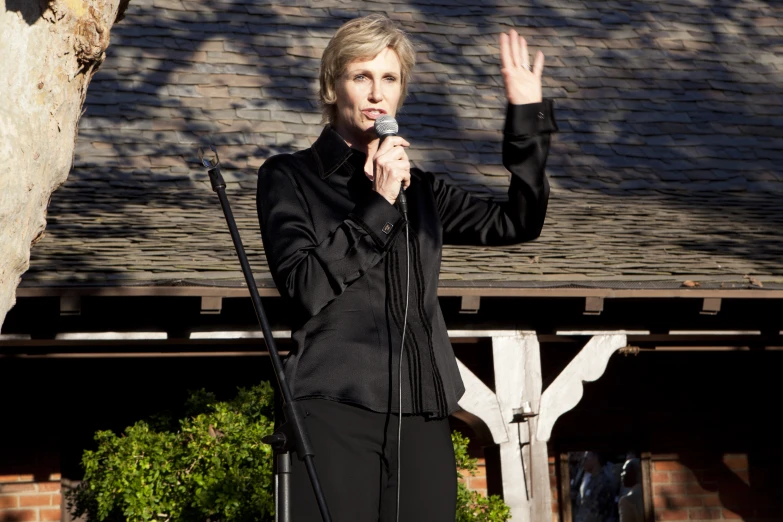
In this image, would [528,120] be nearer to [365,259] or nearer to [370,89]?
[370,89]

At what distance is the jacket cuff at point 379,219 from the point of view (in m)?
2.77

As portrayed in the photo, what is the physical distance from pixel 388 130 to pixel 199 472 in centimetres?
462

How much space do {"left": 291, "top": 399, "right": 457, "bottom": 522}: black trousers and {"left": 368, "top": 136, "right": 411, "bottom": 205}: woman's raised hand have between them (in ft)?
1.76

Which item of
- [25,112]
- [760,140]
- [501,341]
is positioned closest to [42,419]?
[501,341]

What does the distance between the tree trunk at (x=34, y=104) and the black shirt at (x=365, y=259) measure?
612mm

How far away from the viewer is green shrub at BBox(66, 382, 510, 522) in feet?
22.4

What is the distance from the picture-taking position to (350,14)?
11.1m

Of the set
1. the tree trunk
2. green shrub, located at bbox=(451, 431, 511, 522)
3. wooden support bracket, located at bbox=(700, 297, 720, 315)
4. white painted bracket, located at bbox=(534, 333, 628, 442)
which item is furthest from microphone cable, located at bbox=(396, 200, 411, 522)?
wooden support bracket, located at bbox=(700, 297, 720, 315)

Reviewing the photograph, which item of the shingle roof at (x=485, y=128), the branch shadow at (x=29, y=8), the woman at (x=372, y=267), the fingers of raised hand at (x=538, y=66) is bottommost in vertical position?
the woman at (x=372, y=267)

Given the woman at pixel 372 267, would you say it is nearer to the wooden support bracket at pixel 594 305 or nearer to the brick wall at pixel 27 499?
the wooden support bracket at pixel 594 305

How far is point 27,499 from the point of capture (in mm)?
8422

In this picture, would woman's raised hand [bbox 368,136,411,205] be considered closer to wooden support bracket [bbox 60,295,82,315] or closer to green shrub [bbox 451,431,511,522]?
wooden support bracket [bbox 60,295,82,315]

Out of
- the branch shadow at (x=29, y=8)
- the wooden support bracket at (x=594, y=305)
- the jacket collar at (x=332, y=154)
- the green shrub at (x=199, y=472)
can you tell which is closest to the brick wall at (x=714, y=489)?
the green shrub at (x=199, y=472)

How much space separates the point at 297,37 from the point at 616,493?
5.04 metres
